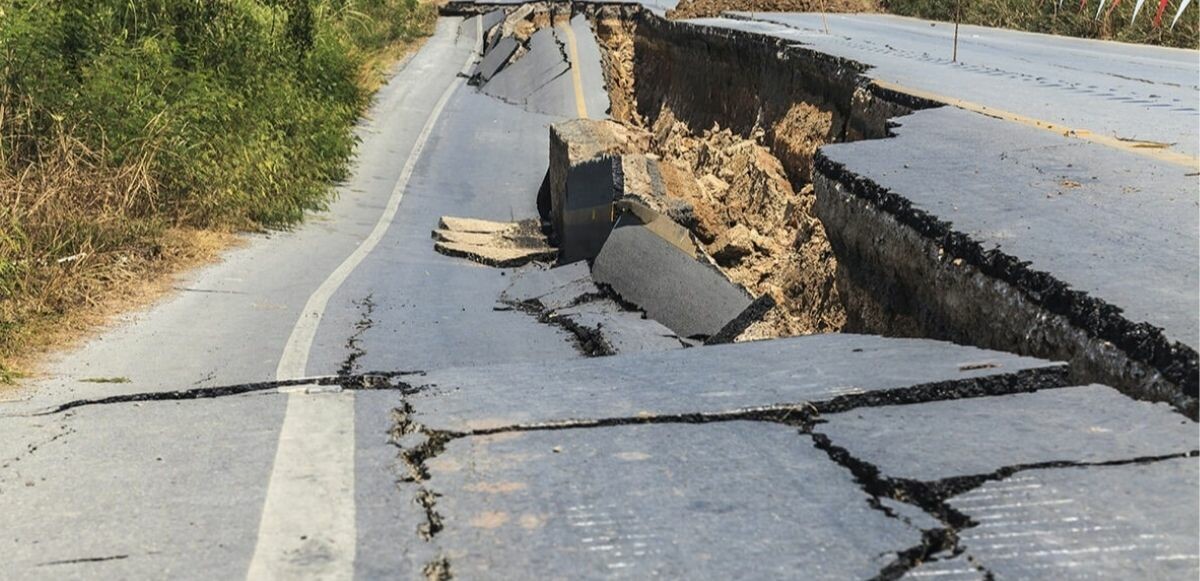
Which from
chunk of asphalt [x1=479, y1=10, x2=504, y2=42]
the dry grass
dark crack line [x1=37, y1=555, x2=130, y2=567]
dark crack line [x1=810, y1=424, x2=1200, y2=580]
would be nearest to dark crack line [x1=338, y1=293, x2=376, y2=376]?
the dry grass

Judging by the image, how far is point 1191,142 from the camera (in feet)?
22.5

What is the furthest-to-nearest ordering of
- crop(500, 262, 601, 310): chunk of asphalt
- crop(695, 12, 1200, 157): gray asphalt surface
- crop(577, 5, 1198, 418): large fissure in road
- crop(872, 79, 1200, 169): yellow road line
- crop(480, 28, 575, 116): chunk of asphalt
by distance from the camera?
1. crop(480, 28, 575, 116): chunk of asphalt
2. crop(500, 262, 601, 310): chunk of asphalt
3. crop(695, 12, 1200, 157): gray asphalt surface
4. crop(872, 79, 1200, 169): yellow road line
5. crop(577, 5, 1198, 418): large fissure in road

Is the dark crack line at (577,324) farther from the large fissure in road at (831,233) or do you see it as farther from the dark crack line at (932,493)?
the dark crack line at (932,493)

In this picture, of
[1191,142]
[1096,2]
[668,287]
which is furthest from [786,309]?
[1096,2]

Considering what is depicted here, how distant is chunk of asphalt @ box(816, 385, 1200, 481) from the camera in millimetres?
2914

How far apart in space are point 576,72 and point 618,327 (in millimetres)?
15691

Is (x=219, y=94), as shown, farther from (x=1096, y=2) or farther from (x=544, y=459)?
(x=1096, y=2)

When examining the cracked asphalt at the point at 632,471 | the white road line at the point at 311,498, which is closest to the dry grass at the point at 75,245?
the cracked asphalt at the point at 632,471

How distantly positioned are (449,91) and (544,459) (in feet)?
69.3

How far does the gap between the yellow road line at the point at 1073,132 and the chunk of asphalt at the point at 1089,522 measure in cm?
370

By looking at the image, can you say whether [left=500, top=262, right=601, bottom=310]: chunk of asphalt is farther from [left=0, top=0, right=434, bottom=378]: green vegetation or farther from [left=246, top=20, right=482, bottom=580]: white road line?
[left=246, top=20, right=482, bottom=580]: white road line

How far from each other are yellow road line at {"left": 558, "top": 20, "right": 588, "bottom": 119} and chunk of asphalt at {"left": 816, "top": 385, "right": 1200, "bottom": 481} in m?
17.5

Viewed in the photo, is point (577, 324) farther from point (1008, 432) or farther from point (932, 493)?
point (932, 493)

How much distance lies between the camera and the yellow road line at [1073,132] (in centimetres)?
629
